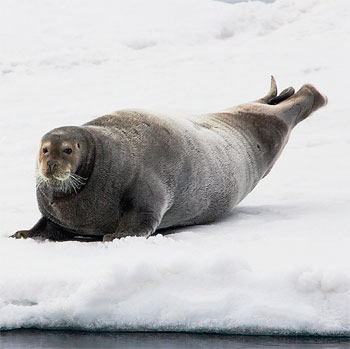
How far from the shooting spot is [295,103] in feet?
23.5

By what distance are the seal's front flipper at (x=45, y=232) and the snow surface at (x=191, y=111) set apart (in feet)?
0.63

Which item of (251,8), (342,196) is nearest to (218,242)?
(342,196)

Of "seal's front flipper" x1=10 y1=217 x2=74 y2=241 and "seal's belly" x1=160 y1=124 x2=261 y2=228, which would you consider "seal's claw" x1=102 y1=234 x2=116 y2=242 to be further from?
"seal's belly" x1=160 y1=124 x2=261 y2=228

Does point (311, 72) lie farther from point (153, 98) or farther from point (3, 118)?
point (3, 118)

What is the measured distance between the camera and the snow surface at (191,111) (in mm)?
3855

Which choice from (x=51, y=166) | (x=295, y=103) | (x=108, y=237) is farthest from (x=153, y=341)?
(x=295, y=103)

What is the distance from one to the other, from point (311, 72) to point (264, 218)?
5.82 m

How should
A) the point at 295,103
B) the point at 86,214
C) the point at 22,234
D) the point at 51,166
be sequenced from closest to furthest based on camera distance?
the point at 51,166, the point at 86,214, the point at 22,234, the point at 295,103

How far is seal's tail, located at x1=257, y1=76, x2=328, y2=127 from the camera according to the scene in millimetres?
7023

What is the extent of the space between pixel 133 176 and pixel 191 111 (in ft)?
15.8

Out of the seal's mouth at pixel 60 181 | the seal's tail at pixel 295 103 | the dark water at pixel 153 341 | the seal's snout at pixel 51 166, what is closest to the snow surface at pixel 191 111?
the dark water at pixel 153 341

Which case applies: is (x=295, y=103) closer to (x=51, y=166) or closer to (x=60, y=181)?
(x=60, y=181)

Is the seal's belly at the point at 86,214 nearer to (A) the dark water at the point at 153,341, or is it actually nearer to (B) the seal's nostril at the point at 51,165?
(B) the seal's nostril at the point at 51,165

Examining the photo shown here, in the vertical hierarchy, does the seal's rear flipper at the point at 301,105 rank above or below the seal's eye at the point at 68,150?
below
